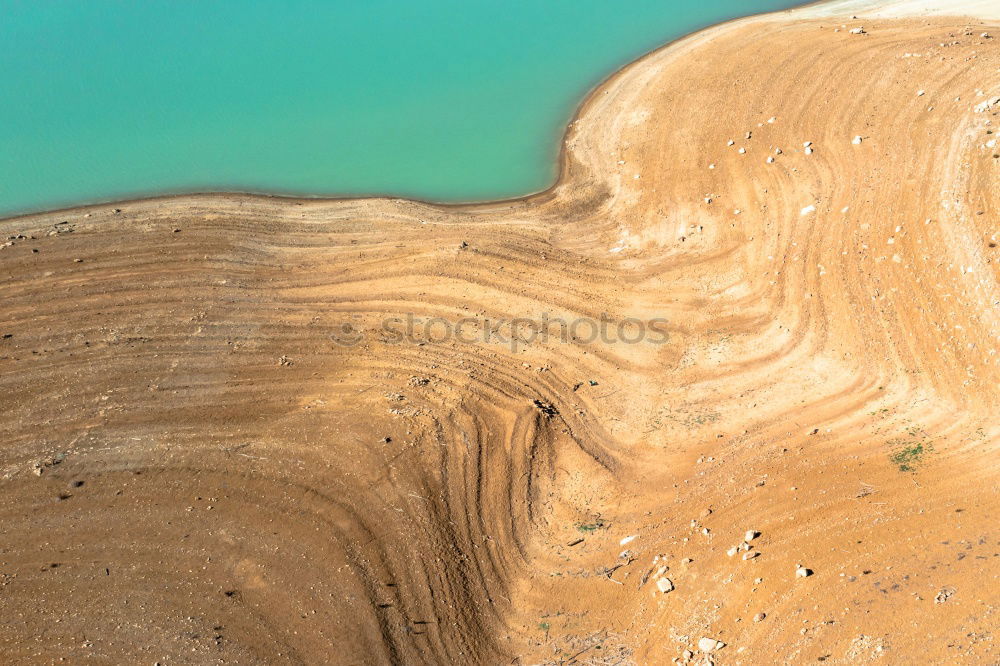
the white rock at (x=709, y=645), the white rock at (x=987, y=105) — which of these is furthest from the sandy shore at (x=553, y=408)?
the white rock at (x=987, y=105)

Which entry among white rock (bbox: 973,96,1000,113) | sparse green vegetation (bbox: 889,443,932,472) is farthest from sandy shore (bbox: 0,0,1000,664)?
white rock (bbox: 973,96,1000,113)

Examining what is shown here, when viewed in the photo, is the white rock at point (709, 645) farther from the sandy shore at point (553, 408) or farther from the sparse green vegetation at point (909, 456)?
the sparse green vegetation at point (909, 456)

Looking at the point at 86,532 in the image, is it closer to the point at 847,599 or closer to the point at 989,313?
the point at 847,599

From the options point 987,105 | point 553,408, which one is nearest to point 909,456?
point 553,408

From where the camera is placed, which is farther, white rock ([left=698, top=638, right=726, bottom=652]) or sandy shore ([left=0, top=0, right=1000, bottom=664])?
sandy shore ([left=0, top=0, right=1000, bottom=664])

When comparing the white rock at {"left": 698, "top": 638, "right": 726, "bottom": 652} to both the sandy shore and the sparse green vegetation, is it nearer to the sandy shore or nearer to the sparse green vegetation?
the sandy shore

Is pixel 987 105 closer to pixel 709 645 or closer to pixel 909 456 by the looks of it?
pixel 909 456

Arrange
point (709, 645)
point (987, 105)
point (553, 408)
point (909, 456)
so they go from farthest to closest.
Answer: point (987, 105) < point (553, 408) < point (909, 456) < point (709, 645)

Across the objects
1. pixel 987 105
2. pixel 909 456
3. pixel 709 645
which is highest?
pixel 987 105
